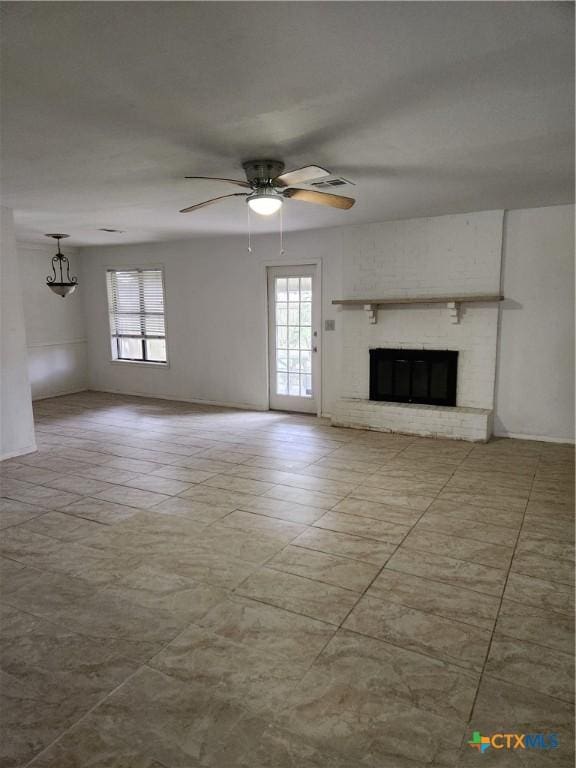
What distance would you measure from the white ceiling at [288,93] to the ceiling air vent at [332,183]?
11 centimetres

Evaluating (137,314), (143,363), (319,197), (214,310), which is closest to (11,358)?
(214,310)

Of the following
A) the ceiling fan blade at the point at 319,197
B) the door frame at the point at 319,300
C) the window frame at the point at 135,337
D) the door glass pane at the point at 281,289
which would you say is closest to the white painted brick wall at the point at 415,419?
A: the door frame at the point at 319,300

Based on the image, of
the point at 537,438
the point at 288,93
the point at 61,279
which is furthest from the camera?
the point at 61,279

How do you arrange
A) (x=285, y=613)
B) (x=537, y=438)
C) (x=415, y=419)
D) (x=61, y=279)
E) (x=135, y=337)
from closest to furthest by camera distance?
(x=285, y=613) → (x=537, y=438) → (x=415, y=419) → (x=61, y=279) → (x=135, y=337)

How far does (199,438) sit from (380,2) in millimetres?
4528

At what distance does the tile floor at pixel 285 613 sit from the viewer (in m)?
1.73

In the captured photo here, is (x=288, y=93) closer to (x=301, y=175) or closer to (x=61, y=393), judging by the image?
(x=301, y=175)

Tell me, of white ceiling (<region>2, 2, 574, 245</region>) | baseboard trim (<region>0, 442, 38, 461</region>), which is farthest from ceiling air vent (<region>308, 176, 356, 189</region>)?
baseboard trim (<region>0, 442, 38, 461</region>)

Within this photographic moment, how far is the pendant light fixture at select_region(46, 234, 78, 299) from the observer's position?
656 centimetres

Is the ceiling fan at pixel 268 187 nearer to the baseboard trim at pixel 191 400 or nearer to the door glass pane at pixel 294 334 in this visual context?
the door glass pane at pixel 294 334

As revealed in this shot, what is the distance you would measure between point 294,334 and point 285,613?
14.8 feet

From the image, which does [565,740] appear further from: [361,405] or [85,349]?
[85,349]

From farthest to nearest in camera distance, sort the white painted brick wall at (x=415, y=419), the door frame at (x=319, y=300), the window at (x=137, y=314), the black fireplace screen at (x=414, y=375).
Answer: the window at (x=137, y=314)
the door frame at (x=319, y=300)
the black fireplace screen at (x=414, y=375)
the white painted brick wall at (x=415, y=419)

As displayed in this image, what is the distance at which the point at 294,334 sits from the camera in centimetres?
655
